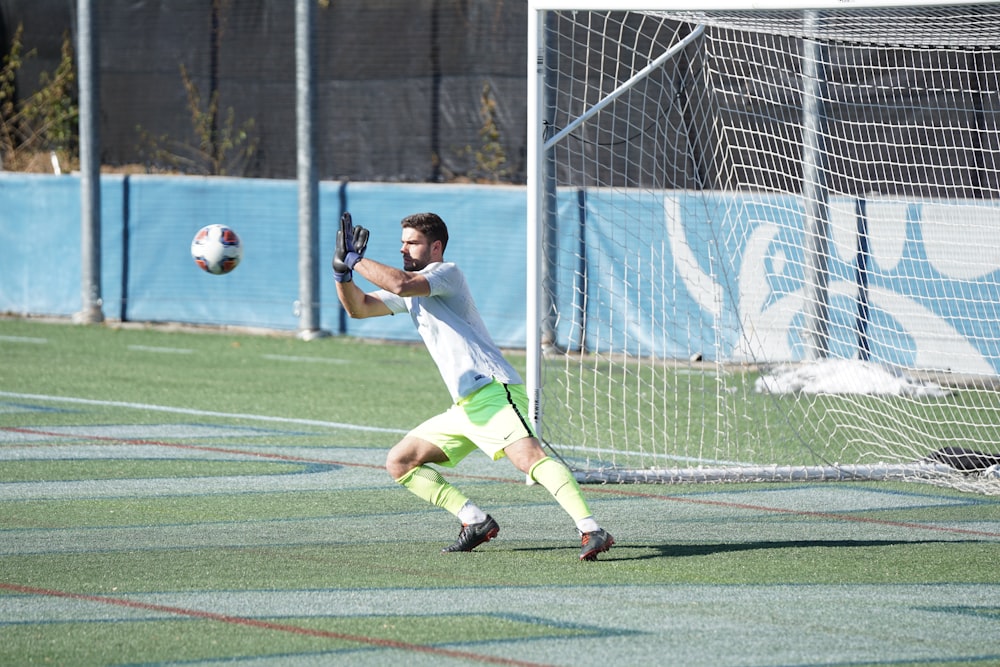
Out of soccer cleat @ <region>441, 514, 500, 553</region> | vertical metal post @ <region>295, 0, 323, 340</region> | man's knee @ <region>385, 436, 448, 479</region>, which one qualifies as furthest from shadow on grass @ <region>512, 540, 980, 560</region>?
vertical metal post @ <region>295, 0, 323, 340</region>

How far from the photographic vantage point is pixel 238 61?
22.7 metres

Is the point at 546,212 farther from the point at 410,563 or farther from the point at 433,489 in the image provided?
the point at 410,563

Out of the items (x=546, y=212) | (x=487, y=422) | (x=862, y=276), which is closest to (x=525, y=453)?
(x=487, y=422)

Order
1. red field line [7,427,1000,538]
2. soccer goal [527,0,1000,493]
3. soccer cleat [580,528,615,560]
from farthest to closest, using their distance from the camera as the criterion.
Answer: soccer goal [527,0,1000,493] → red field line [7,427,1000,538] → soccer cleat [580,528,615,560]

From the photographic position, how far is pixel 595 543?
23.9 feet

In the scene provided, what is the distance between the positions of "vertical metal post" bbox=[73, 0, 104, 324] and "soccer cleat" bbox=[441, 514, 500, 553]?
47.2ft

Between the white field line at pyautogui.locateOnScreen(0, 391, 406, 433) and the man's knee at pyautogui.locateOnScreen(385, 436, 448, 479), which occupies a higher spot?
the man's knee at pyautogui.locateOnScreen(385, 436, 448, 479)

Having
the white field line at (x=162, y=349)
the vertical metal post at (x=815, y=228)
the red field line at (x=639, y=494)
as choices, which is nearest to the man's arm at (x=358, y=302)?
the red field line at (x=639, y=494)

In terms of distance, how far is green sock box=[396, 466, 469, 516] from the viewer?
7.72 m

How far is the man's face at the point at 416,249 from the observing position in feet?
24.9

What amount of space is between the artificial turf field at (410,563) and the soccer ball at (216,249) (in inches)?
50.2

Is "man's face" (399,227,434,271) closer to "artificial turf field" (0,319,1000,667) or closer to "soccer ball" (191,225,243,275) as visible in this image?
"artificial turf field" (0,319,1000,667)

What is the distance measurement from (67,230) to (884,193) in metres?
12.0

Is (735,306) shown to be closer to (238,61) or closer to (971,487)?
(971,487)
